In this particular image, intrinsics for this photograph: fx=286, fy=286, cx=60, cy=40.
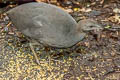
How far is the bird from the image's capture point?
3533 mm

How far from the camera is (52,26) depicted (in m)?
3.53

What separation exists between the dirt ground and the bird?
1.07 ft

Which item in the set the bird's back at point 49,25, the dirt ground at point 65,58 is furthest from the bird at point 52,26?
the dirt ground at point 65,58

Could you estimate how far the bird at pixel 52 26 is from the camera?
3.53m

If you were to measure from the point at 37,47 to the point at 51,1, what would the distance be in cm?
118

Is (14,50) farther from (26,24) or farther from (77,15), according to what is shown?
(77,15)

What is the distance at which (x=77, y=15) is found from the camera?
462 cm

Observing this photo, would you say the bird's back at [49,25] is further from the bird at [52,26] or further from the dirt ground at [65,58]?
the dirt ground at [65,58]

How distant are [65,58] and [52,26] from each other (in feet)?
1.85

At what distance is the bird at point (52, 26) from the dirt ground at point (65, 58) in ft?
1.07

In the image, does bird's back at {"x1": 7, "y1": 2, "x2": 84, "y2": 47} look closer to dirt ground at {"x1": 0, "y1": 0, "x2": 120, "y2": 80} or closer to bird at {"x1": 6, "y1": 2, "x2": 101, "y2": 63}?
bird at {"x1": 6, "y1": 2, "x2": 101, "y2": 63}

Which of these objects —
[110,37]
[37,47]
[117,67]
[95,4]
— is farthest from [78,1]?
[117,67]

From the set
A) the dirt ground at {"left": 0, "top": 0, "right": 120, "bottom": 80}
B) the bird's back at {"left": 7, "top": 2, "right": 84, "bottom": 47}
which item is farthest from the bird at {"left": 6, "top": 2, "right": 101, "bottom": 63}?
the dirt ground at {"left": 0, "top": 0, "right": 120, "bottom": 80}

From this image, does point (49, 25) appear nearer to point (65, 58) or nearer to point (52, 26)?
point (52, 26)
